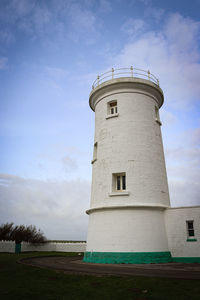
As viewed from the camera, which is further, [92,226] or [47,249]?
[47,249]

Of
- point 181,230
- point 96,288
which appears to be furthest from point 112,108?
point 96,288

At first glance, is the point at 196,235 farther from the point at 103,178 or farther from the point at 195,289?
the point at 195,289

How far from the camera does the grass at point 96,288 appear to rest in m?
5.88

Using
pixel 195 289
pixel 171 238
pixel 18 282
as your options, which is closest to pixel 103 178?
pixel 171 238

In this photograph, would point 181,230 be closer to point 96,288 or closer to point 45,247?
Answer: point 96,288

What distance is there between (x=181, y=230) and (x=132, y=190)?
3.48 m

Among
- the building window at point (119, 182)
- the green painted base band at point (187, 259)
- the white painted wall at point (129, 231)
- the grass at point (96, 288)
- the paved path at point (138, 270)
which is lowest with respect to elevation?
the grass at point (96, 288)

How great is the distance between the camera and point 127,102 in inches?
623

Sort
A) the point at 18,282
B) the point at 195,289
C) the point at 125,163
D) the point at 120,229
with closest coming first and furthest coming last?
the point at 195,289
the point at 18,282
the point at 120,229
the point at 125,163

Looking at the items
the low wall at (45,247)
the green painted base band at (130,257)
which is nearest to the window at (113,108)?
the green painted base band at (130,257)

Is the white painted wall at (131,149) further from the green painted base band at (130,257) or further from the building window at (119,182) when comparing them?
the green painted base band at (130,257)

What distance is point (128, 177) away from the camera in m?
14.1

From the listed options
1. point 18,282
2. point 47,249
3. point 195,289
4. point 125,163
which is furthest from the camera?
point 47,249

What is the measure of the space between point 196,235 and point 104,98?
32.8 ft
